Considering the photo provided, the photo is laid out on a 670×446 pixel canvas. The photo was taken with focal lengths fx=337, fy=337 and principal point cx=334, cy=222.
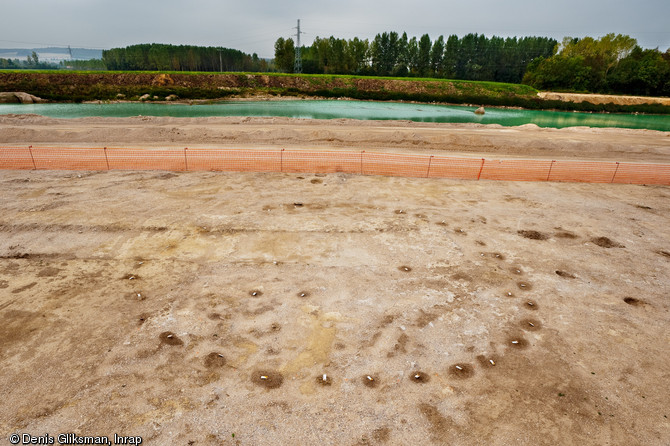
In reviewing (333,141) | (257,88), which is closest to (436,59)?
(257,88)

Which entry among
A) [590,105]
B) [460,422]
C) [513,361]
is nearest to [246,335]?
[460,422]

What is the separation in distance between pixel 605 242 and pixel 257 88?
3025 inches

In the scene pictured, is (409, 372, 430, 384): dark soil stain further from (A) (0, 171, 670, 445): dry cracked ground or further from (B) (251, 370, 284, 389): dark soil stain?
(B) (251, 370, 284, 389): dark soil stain

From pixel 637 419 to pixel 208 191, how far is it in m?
15.3

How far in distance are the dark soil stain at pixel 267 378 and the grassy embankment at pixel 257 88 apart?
220ft

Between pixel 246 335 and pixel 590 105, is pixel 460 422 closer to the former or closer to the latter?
pixel 246 335

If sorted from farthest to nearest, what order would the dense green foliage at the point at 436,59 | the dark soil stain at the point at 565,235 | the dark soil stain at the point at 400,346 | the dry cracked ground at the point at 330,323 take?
the dense green foliage at the point at 436,59
the dark soil stain at the point at 565,235
the dark soil stain at the point at 400,346
the dry cracked ground at the point at 330,323

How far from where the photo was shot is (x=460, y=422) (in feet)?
17.8

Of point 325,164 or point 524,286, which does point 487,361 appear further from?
point 325,164

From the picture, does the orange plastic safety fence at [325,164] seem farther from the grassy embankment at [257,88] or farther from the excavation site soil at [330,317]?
the grassy embankment at [257,88]

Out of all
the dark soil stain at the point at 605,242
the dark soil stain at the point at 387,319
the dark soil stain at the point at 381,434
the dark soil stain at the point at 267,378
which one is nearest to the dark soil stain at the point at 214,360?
the dark soil stain at the point at 267,378

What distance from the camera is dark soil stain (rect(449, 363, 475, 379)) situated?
6297 millimetres

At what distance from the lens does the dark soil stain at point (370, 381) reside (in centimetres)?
605

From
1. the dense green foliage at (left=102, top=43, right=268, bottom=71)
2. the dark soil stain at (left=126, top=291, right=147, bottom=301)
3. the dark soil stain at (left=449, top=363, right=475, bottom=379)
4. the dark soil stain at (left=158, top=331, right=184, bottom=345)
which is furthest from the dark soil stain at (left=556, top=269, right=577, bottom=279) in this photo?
the dense green foliage at (left=102, top=43, right=268, bottom=71)
